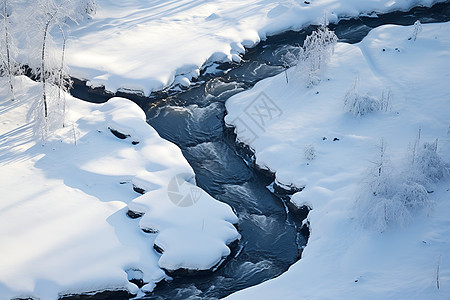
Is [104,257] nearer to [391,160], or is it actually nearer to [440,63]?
[391,160]

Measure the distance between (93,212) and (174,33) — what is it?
30.4 ft

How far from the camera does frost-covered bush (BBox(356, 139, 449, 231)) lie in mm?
9383

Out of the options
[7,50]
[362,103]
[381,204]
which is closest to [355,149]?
[362,103]

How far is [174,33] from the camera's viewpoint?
1792cm

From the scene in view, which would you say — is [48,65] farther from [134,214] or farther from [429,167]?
[429,167]

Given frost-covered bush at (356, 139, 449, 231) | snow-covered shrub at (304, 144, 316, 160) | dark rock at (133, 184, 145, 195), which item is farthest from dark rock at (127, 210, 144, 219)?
frost-covered bush at (356, 139, 449, 231)

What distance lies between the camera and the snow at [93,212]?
9297 mm

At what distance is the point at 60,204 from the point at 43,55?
442 centimetres

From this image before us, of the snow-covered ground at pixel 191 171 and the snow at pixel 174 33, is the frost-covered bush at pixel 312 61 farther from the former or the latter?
the snow at pixel 174 33

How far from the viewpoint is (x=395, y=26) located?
54.7 ft

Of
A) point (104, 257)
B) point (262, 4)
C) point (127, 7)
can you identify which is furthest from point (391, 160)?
point (127, 7)

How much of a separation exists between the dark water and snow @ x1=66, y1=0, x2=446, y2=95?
385 mm

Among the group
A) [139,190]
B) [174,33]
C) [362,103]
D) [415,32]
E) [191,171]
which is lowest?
[139,190]

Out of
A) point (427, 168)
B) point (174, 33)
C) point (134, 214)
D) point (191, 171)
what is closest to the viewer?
point (427, 168)
